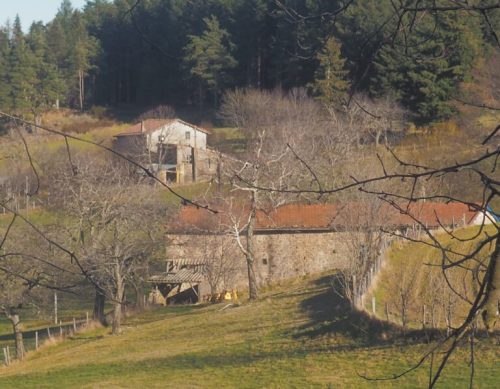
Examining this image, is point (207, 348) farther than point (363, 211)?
No

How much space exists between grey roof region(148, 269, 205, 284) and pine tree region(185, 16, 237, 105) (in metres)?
9.78

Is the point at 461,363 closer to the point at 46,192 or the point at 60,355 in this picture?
the point at 60,355

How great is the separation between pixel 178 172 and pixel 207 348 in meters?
27.0

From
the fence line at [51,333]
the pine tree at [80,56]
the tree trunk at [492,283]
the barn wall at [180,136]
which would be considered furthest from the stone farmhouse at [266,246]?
the tree trunk at [492,283]

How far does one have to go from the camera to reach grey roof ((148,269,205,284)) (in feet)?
95.3

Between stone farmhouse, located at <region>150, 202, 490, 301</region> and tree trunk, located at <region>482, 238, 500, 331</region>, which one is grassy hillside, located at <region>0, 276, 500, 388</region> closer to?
stone farmhouse, located at <region>150, 202, 490, 301</region>

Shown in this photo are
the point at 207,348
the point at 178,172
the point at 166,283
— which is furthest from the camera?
the point at 178,172

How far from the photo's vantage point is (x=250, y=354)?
17.7 meters

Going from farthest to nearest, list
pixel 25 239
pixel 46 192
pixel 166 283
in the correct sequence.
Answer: pixel 46 192, pixel 166 283, pixel 25 239

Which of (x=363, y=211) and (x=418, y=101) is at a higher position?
(x=418, y=101)

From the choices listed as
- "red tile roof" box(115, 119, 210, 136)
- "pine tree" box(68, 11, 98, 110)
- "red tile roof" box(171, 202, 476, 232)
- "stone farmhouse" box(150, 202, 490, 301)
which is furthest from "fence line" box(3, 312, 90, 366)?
"pine tree" box(68, 11, 98, 110)

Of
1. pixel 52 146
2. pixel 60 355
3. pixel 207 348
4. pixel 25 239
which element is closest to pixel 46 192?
pixel 52 146

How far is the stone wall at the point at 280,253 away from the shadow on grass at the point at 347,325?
7998 millimetres

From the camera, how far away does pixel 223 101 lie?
5344 cm
